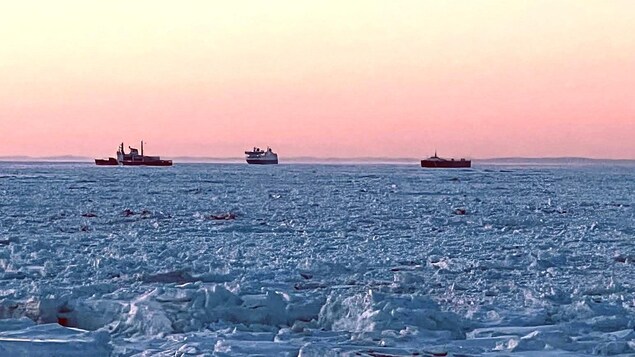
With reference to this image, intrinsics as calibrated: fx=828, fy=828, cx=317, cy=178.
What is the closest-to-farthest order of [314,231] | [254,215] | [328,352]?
[328,352]
[314,231]
[254,215]

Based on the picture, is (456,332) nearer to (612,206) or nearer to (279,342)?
(279,342)

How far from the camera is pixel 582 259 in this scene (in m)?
9.14

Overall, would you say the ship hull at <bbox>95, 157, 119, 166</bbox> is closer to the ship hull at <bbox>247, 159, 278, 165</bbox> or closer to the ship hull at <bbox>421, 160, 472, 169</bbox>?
the ship hull at <bbox>247, 159, 278, 165</bbox>

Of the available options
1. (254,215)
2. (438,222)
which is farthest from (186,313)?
(254,215)

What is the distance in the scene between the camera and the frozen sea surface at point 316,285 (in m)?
5.05

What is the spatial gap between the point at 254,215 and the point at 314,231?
3444 millimetres

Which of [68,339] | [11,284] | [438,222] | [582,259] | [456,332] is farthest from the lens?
[438,222]

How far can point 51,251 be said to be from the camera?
9484mm

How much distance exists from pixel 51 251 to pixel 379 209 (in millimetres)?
8840

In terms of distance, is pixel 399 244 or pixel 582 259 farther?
pixel 399 244

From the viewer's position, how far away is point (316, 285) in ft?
24.2

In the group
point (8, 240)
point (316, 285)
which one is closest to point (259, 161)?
point (8, 240)

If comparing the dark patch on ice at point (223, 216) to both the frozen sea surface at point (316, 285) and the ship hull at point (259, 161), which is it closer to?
the frozen sea surface at point (316, 285)

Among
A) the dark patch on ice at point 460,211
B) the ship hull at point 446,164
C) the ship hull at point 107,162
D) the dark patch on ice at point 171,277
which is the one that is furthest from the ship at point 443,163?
the dark patch on ice at point 171,277
